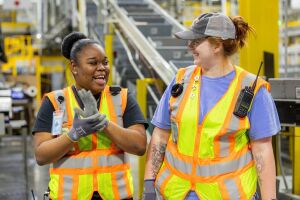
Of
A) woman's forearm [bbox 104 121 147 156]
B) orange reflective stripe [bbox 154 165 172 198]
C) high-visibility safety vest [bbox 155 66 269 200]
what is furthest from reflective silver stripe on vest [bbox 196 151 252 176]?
woman's forearm [bbox 104 121 147 156]

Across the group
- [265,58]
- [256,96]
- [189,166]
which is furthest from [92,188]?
[265,58]

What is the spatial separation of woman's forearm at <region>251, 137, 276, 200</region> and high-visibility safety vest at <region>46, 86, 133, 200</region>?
0.74 meters

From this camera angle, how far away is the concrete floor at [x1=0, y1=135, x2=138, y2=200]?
6.57m

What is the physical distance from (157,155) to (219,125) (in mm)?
424

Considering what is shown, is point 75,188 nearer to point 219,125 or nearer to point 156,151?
point 156,151

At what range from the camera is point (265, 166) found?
2.38 m

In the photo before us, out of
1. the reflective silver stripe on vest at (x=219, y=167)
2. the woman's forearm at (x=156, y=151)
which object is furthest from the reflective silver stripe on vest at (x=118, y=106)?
the reflective silver stripe on vest at (x=219, y=167)

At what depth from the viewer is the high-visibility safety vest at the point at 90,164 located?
2631 millimetres

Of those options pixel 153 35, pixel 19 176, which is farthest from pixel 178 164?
pixel 153 35

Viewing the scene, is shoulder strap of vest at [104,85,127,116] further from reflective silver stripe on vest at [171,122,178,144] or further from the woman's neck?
the woman's neck

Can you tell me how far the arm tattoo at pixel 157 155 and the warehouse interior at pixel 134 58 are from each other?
79 cm

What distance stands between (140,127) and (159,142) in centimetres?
16

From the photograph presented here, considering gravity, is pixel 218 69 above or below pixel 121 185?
above

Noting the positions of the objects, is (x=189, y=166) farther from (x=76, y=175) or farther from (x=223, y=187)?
(x=76, y=175)
